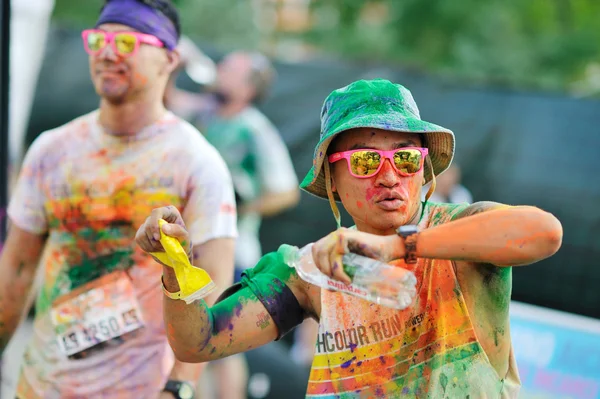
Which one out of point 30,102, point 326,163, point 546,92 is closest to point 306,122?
point 546,92

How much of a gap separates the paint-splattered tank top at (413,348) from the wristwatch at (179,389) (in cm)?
93

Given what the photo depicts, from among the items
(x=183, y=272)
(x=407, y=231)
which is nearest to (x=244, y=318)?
(x=183, y=272)

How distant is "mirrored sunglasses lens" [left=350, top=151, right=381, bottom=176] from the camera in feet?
8.07

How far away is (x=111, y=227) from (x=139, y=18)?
2.86 feet

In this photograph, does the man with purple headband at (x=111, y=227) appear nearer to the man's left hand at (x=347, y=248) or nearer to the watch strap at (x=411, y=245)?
the man's left hand at (x=347, y=248)

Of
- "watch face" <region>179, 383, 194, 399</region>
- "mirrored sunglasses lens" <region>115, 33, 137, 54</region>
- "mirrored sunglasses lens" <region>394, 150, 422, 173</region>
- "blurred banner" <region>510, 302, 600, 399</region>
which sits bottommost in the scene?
"blurred banner" <region>510, 302, 600, 399</region>

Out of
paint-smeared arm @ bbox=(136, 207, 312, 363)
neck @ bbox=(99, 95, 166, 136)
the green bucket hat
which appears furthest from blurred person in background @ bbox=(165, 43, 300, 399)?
→ the green bucket hat

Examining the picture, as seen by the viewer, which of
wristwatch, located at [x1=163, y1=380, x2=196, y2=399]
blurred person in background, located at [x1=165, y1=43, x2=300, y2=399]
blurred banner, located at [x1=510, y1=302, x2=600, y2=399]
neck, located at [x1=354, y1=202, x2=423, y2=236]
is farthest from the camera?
blurred person in background, located at [x1=165, y1=43, x2=300, y2=399]

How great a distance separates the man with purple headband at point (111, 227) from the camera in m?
3.42

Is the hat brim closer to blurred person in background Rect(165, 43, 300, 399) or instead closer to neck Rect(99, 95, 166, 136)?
neck Rect(99, 95, 166, 136)

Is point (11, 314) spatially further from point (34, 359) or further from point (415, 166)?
point (415, 166)

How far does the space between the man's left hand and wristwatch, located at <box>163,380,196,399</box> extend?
4.32 ft

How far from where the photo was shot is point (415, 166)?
2.47 metres

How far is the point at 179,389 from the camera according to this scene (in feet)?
10.9
